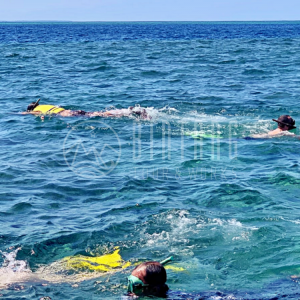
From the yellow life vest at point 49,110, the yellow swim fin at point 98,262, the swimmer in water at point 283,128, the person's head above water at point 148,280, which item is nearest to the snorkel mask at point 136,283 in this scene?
the person's head above water at point 148,280

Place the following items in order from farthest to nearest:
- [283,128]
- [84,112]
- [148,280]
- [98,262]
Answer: [84,112], [283,128], [98,262], [148,280]

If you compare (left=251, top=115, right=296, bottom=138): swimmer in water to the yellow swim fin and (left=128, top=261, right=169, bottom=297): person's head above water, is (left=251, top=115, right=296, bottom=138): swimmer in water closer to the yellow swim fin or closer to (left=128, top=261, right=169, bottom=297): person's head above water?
the yellow swim fin

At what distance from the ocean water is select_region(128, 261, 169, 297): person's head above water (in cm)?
42

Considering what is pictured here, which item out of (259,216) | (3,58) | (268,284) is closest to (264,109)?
(259,216)

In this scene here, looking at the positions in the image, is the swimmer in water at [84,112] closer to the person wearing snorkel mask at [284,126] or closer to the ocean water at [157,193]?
the ocean water at [157,193]

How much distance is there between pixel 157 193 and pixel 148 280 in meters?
4.06

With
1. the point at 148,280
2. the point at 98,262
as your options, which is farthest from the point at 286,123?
the point at 148,280

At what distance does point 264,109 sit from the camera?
666 inches

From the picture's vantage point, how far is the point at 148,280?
5512mm

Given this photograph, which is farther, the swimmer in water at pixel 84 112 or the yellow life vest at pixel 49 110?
the yellow life vest at pixel 49 110

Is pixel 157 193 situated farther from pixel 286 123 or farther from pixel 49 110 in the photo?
pixel 49 110

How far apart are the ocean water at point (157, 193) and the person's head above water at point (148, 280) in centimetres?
42

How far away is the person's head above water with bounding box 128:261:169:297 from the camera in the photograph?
550 cm

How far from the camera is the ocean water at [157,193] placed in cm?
648
